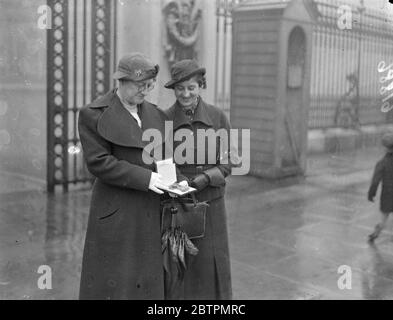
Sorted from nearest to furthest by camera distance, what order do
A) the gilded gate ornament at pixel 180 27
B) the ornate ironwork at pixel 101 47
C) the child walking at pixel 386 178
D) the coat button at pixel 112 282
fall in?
the coat button at pixel 112 282, the child walking at pixel 386 178, the ornate ironwork at pixel 101 47, the gilded gate ornament at pixel 180 27

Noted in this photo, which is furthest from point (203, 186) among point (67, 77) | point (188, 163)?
point (67, 77)

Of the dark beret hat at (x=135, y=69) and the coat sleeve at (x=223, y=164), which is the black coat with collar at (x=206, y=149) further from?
the dark beret hat at (x=135, y=69)

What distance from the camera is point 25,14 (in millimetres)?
8812

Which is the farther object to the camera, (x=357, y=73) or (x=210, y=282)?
(x=357, y=73)

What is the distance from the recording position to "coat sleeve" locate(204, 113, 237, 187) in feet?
11.0

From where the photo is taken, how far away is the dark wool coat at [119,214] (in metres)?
3.06

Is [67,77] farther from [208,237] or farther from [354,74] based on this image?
[354,74]

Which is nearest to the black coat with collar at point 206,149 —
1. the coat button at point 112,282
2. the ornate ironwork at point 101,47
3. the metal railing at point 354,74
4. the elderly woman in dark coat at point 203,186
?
the elderly woman in dark coat at point 203,186

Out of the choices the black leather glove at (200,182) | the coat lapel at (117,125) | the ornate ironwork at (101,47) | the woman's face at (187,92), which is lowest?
the black leather glove at (200,182)

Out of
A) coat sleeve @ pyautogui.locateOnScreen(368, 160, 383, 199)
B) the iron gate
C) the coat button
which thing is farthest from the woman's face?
the iron gate
